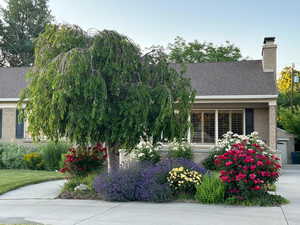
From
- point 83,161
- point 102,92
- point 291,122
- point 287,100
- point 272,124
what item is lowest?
point 83,161

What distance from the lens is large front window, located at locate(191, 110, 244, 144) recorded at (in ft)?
55.7

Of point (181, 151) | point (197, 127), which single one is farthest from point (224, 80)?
point (181, 151)

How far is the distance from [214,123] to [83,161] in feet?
25.2

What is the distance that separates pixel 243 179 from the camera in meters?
8.16

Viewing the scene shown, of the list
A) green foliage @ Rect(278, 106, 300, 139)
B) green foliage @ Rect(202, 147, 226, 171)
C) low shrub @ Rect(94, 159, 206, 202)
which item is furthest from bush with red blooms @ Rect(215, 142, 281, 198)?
green foliage @ Rect(278, 106, 300, 139)

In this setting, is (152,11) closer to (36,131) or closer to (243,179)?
(36,131)

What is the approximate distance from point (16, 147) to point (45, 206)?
30.8ft

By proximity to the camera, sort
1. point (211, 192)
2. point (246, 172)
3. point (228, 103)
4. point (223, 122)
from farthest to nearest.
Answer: point (223, 122)
point (228, 103)
point (211, 192)
point (246, 172)

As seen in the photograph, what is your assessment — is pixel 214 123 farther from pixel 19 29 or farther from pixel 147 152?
pixel 19 29

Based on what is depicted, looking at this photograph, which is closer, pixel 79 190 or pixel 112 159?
pixel 79 190

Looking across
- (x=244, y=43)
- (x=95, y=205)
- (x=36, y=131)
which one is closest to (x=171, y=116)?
(x=95, y=205)

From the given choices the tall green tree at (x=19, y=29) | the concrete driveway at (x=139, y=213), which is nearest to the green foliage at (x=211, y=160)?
the concrete driveway at (x=139, y=213)

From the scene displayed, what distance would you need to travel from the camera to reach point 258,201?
8.09m

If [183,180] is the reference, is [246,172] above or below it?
above
